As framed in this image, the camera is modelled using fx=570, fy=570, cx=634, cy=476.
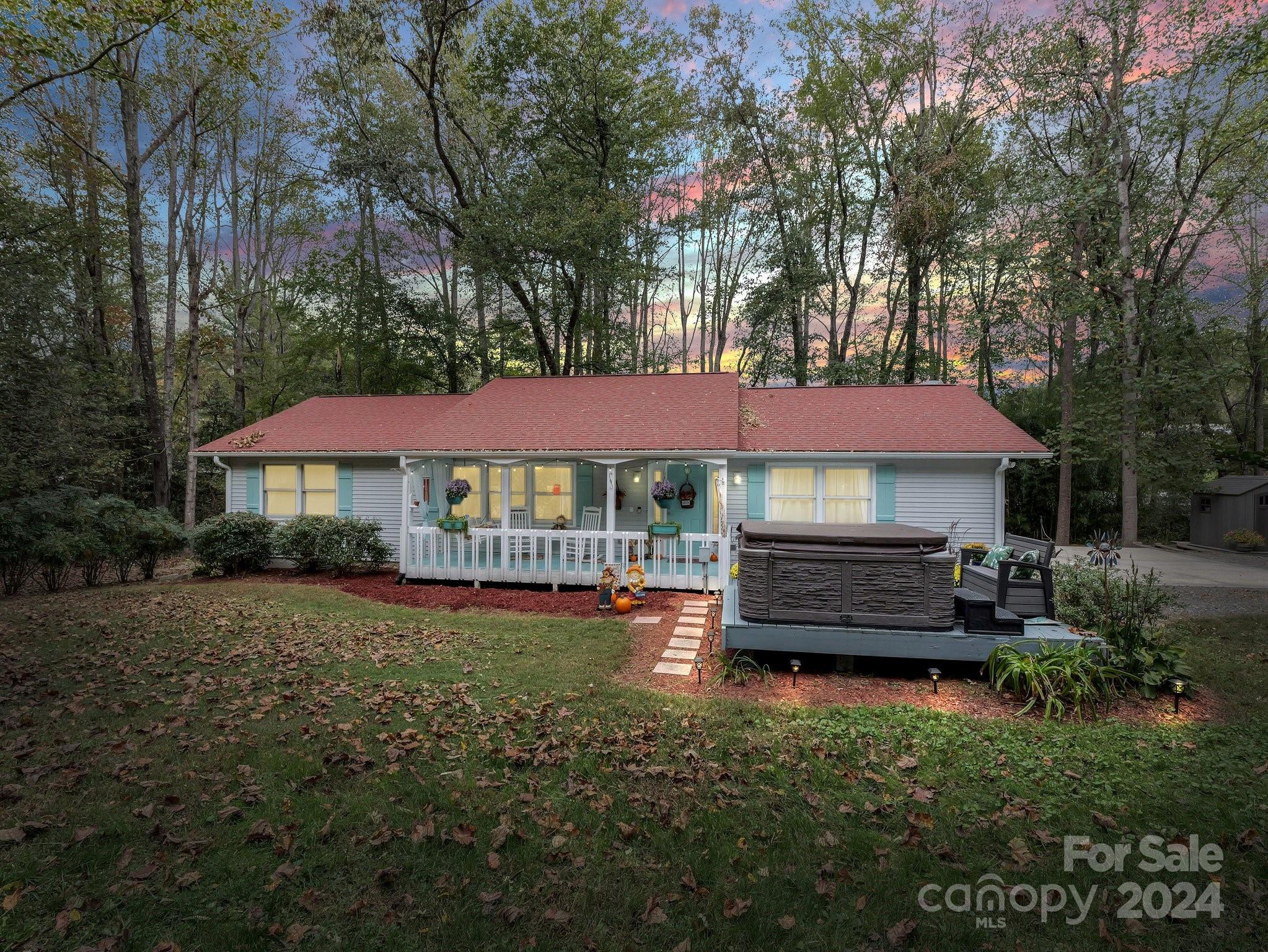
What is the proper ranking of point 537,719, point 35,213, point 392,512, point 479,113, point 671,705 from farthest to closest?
point 479,113 → point 392,512 → point 35,213 → point 671,705 → point 537,719

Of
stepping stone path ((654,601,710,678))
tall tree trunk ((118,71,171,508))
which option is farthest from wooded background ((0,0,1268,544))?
stepping stone path ((654,601,710,678))

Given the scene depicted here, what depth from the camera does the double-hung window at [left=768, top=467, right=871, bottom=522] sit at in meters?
12.1

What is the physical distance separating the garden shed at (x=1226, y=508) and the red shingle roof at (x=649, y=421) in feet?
28.4

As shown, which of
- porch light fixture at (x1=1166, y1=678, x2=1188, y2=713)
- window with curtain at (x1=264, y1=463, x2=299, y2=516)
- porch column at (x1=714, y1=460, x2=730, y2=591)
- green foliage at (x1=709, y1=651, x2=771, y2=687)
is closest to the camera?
porch light fixture at (x1=1166, y1=678, x2=1188, y2=713)

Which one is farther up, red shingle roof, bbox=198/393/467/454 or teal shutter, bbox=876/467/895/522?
red shingle roof, bbox=198/393/467/454

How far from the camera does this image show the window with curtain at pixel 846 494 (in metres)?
12.1

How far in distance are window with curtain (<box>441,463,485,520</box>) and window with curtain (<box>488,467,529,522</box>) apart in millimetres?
179

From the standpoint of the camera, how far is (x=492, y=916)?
8.72 ft

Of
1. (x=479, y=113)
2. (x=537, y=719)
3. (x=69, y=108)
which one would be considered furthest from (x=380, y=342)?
(x=537, y=719)

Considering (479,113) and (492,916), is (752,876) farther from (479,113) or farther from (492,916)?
(479,113)

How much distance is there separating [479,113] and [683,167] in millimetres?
7869

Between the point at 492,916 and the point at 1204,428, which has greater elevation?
the point at 1204,428

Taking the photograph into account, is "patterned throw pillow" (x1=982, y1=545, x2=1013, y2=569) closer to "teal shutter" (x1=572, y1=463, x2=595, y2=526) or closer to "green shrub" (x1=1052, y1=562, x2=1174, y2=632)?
"green shrub" (x1=1052, y1=562, x2=1174, y2=632)

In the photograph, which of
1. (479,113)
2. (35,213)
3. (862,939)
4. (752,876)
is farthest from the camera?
(479,113)
